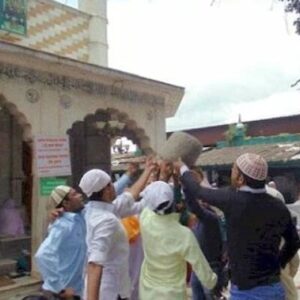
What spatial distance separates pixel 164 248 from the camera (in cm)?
302

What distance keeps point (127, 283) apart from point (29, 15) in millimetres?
6155

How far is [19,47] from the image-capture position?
5.83m

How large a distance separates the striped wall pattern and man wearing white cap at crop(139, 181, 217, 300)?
5446 mm

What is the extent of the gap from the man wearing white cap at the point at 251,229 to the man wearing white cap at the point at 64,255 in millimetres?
1212

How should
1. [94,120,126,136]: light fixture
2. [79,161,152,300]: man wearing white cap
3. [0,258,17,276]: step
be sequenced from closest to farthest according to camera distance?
[79,161,152,300]: man wearing white cap → [0,258,17,276]: step → [94,120,126,136]: light fixture

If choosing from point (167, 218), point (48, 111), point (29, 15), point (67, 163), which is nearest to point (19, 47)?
point (48, 111)

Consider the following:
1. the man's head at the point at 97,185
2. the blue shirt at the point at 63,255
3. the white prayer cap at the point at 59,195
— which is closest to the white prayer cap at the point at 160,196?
the man's head at the point at 97,185

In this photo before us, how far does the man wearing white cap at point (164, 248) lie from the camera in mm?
2990

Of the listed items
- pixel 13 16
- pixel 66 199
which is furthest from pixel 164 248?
pixel 13 16

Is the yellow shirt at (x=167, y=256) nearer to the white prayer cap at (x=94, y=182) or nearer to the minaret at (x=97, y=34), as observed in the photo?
the white prayer cap at (x=94, y=182)

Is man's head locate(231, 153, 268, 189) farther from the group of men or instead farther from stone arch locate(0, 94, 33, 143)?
stone arch locate(0, 94, 33, 143)

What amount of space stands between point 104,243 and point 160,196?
475mm

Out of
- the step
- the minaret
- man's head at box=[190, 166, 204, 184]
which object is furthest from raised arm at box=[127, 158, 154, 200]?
the minaret

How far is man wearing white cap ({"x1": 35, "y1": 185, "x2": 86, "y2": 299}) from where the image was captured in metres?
3.31
